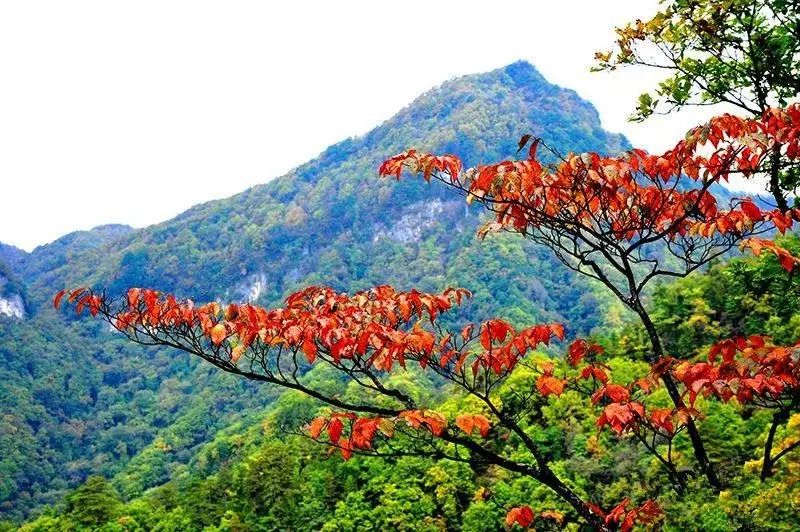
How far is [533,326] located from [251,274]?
16147 cm

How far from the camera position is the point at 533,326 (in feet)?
10.7

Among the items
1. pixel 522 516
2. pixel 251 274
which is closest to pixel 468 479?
pixel 522 516

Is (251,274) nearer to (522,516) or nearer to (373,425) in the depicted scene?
(522,516)

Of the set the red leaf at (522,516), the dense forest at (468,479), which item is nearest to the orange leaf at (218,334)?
the red leaf at (522,516)

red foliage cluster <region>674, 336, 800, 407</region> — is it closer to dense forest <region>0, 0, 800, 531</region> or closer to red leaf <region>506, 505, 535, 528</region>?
dense forest <region>0, 0, 800, 531</region>

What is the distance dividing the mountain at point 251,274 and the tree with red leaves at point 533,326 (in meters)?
67.6

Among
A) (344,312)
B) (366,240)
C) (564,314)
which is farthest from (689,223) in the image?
(366,240)

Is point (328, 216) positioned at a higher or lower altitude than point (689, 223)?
higher

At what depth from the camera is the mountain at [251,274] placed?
90625 mm

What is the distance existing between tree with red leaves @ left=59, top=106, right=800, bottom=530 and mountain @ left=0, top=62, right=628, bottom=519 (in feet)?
222

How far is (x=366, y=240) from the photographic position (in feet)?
516

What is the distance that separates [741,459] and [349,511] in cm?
1451

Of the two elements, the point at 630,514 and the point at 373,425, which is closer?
the point at 373,425

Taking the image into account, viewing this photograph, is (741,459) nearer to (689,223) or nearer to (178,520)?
(689,223)
